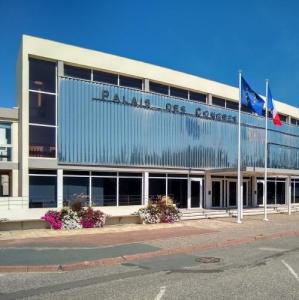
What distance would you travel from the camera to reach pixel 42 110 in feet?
78.5

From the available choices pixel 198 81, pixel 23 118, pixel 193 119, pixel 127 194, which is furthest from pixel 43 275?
pixel 198 81

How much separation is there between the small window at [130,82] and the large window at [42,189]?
7.40 m

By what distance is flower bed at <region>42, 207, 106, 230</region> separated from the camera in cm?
2012

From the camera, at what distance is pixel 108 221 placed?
881 inches

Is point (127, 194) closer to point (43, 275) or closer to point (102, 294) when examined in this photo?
point (43, 275)

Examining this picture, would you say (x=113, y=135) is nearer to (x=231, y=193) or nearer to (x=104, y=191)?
(x=104, y=191)

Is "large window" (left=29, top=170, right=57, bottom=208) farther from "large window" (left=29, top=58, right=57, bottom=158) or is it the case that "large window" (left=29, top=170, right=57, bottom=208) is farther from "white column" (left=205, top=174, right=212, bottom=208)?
"white column" (left=205, top=174, right=212, bottom=208)

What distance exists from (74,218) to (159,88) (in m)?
12.3

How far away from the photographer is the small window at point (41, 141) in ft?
77.3

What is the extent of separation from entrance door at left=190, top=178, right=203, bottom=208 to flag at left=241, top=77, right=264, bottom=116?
7037 millimetres

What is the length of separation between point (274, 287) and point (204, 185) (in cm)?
2300

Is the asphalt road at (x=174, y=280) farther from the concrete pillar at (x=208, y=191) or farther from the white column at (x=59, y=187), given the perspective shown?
the concrete pillar at (x=208, y=191)

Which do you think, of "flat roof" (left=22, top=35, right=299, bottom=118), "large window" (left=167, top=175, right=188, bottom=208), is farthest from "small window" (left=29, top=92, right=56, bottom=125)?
"large window" (left=167, top=175, right=188, bottom=208)

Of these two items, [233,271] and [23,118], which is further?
[23,118]
